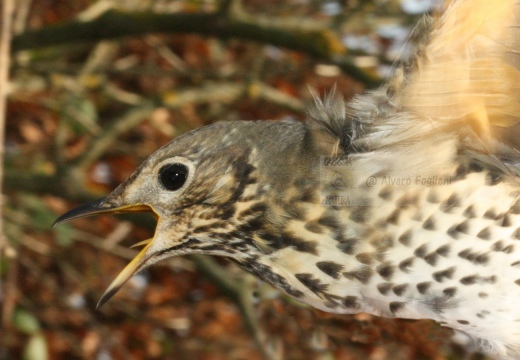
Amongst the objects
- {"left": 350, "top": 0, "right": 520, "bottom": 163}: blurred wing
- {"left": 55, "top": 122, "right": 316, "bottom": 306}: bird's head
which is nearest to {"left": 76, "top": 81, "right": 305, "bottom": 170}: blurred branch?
{"left": 55, "top": 122, "right": 316, "bottom": 306}: bird's head

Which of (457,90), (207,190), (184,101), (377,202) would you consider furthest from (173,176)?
(184,101)

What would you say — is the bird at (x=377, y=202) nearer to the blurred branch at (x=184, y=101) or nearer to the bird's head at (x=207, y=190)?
the bird's head at (x=207, y=190)

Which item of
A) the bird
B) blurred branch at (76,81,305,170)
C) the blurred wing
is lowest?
blurred branch at (76,81,305,170)

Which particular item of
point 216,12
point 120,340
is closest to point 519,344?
point 216,12

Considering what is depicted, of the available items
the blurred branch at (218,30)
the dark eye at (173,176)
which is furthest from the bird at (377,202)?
the blurred branch at (218,30)

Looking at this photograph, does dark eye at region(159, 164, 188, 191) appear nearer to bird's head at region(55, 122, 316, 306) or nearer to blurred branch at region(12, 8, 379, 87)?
bird's head at region(55, 122, 316, 306)

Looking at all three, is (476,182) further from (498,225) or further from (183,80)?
(183,80)
